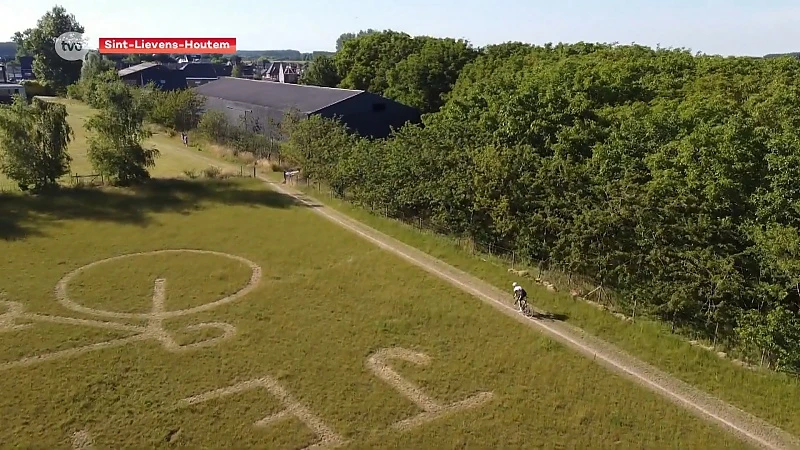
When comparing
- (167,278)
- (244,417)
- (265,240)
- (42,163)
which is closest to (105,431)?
(244,417)

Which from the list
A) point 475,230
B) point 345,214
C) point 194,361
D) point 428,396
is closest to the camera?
point 428,396

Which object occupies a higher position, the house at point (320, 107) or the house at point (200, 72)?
the house at point (200, 72)

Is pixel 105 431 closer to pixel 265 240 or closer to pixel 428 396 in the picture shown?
pixel 428 396

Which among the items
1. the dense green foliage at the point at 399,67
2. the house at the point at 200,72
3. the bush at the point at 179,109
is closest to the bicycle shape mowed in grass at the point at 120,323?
the bush at the point at 179,109

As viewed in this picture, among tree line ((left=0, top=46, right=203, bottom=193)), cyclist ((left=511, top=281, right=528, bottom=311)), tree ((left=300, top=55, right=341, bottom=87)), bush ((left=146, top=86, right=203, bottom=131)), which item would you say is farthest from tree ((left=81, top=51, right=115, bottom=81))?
cyclist ((left=511, top=281, right=528, bottom=311))

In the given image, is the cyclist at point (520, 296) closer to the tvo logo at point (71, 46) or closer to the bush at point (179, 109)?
the bush at point (179, 109)

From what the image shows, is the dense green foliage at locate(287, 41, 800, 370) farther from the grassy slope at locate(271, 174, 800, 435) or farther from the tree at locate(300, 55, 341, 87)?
the tree at locate(300, 55, 341, 87)

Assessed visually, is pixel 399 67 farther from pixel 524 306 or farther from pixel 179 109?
pixel 524 306
